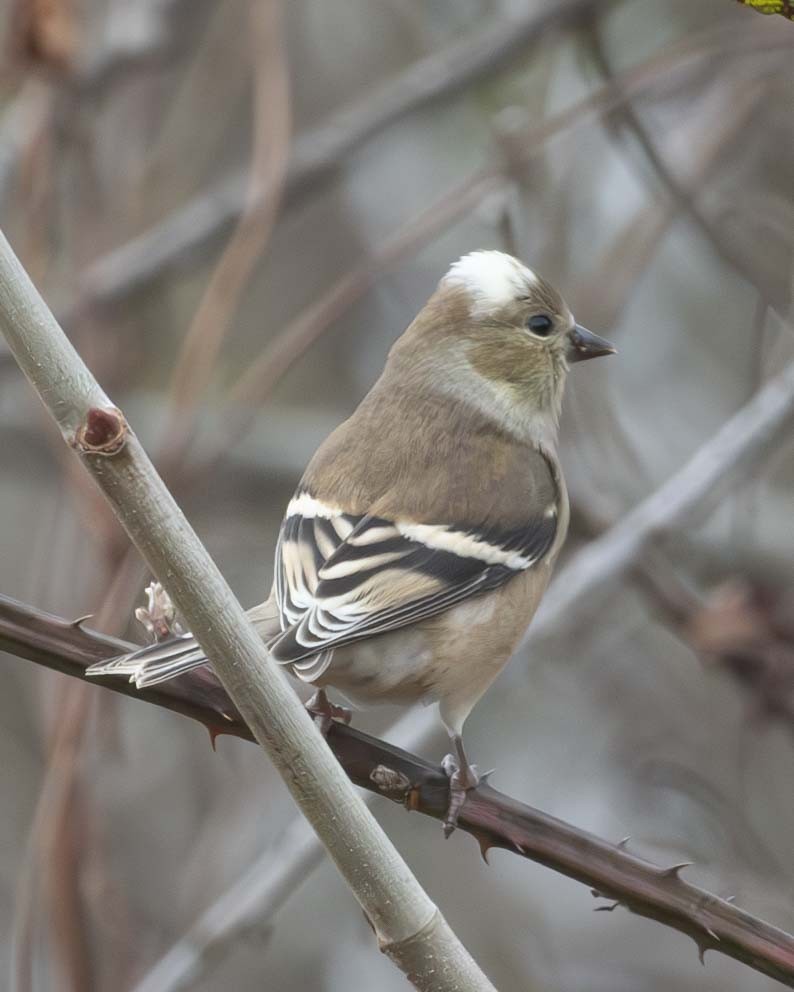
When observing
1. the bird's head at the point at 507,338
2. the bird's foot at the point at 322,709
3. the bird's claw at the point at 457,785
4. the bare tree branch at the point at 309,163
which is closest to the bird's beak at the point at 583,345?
the bird's head at the point at 507,338

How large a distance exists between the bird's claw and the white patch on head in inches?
Answer: 51.6

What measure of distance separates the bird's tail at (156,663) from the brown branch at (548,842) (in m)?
0.03

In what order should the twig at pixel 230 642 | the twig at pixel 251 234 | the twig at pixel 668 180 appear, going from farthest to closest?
the twig at pixel 251 234 → the twig at pixel 668 180 → the twig at pixel 230 642

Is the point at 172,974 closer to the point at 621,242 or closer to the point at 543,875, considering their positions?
the point at 543,875

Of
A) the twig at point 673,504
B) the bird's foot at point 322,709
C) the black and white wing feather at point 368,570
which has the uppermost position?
the twig at point 673,504

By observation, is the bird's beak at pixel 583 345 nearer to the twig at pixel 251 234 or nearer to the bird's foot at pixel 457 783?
the twig at pixel 251 234

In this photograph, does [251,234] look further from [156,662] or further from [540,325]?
[156,662]

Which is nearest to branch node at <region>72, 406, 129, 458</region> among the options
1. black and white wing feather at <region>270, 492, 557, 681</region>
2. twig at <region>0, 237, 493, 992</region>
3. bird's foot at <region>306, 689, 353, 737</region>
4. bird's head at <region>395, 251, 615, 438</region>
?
twig at <region>0, 237, 493, 992</region>

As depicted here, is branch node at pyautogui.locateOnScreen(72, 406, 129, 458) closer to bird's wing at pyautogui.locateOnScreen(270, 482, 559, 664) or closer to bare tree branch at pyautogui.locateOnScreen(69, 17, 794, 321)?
bird's wing at pyautogui.locateOnScreen(270, 482, 559, 664)

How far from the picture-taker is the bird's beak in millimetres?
3166

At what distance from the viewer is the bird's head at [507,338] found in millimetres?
3193

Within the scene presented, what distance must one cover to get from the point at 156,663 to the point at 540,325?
173cm

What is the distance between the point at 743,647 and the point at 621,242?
5.37 ft

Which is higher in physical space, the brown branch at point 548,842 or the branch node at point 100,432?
the branch node at point 100,432
